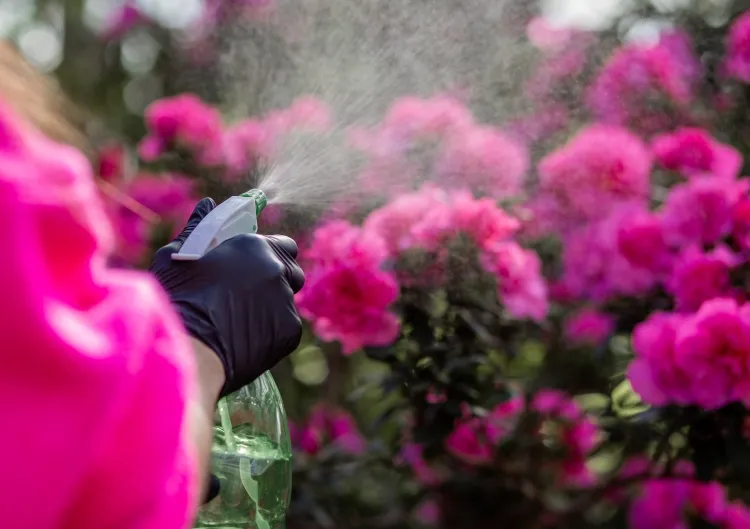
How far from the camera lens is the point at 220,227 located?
3.32 feet

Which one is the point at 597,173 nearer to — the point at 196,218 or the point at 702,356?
the point at 702,356

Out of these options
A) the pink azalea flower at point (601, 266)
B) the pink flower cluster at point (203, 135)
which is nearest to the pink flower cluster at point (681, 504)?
the pink azalea flower at point (601, 266)

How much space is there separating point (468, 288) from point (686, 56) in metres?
0.90

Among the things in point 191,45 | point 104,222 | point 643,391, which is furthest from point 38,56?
point 104,222

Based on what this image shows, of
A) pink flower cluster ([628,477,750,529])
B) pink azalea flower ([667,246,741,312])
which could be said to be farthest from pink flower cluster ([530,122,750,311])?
pink flower cluster ([628,477,750,529])

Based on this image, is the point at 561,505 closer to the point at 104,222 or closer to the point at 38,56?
the point at 104,222

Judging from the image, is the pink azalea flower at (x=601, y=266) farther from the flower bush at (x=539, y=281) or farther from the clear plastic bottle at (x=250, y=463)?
the clear plastic bottle at (x=250, y=463)

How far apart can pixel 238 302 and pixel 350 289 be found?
3.31 ft

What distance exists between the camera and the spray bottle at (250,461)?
1170mm

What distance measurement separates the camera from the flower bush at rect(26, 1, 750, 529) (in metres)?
1.96

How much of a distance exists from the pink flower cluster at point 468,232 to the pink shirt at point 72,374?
1.42m

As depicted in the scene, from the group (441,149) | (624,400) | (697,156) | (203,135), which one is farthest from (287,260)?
(203,135)

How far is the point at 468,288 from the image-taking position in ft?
6.97

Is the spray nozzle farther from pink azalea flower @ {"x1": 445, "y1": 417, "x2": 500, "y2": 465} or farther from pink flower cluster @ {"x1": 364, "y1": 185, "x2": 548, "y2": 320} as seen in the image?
pink azalea flower @ {"x1": 445, "y1": 417, "x2": 500, "y2": 465}
